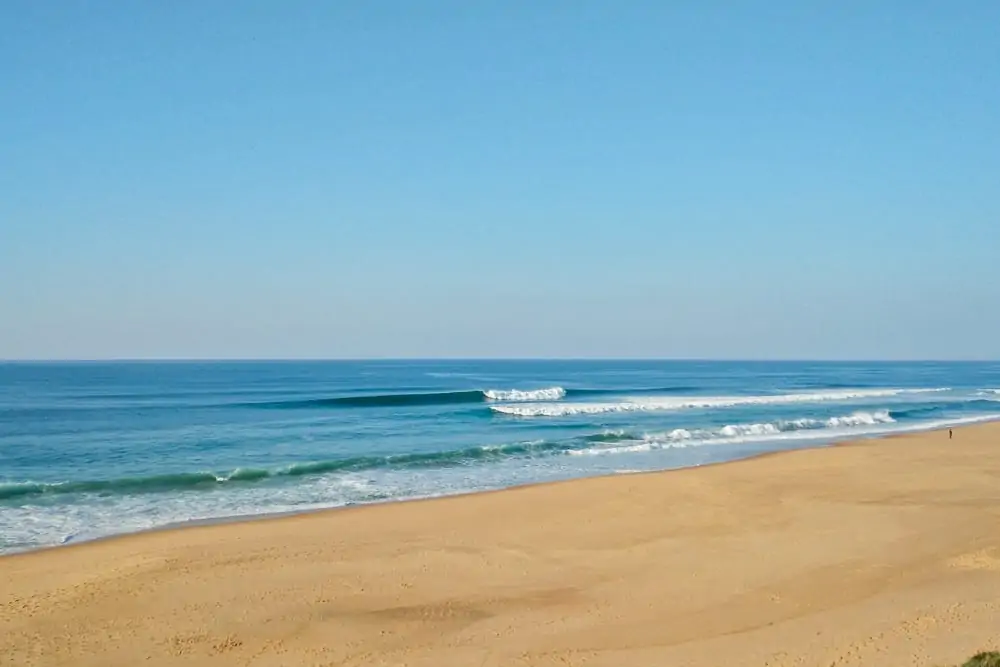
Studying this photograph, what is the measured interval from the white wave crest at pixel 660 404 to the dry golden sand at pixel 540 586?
956 inches

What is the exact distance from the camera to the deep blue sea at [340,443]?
699 inches

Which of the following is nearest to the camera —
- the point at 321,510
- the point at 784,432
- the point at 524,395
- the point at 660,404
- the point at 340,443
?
the point at 321,510

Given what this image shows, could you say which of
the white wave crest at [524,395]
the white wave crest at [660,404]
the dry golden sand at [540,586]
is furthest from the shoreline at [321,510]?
the white wave crest at [524,395]

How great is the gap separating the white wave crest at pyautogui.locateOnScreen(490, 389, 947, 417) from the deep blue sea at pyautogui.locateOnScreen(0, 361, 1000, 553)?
0.43ft

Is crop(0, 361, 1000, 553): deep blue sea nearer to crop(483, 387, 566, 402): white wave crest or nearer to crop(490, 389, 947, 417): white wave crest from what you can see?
crop(490, 389, 947, 417): white wave crest

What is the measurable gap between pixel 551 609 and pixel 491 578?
166 cm

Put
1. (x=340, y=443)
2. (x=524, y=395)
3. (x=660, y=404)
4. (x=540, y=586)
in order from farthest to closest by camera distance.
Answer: (x=524, y=395) → (x=660, y=404) → (x=340, y=443) → (x=540, y=586)

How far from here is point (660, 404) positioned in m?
47.6

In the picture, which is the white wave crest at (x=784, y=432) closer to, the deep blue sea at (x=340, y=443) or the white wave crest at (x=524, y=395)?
the deep blue sea at (x=340, y=443)

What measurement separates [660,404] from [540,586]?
37712mm

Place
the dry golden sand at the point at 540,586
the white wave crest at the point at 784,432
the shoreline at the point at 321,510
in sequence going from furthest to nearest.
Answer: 1. the white wave crest at the point at 784,432
2. the shoreline at the point at 321,510
3. the dry golden sand at the point at 540,586

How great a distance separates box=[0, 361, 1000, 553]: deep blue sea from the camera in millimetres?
17750

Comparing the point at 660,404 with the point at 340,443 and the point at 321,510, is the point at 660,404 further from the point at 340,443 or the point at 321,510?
the point at 321,510

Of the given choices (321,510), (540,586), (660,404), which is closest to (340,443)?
(321,510)
